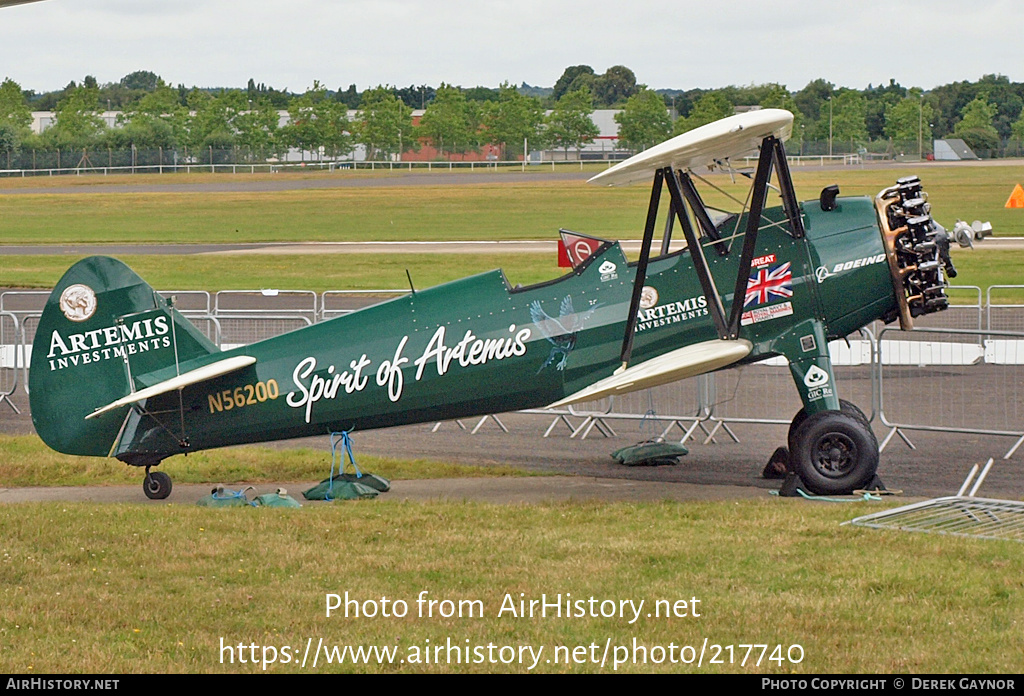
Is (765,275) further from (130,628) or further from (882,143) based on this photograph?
(882,143)

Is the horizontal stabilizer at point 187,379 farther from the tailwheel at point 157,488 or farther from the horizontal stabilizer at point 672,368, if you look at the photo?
the horizontal stabilizer at point 672,368

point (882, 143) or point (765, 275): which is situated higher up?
point (882, 143)

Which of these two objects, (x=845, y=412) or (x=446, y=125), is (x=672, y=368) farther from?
(x=446, y=125)

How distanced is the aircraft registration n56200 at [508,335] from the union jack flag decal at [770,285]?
1cm

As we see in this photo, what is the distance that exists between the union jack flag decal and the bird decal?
4.57 feet

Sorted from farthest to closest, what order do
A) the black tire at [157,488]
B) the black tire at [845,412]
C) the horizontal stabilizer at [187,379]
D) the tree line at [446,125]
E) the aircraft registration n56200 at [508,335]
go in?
the tree line at [446,125]
the black tire at [157,488]
the aircraft registration n56200 at [508,335]
the black tire at [845,412]
the horizontal stabilizer at [187,379]

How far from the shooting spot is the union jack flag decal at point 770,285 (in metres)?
11.3

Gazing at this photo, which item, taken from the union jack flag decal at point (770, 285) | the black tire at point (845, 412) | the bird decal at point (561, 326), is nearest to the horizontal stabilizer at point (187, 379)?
the bird decal at point (561, 326)

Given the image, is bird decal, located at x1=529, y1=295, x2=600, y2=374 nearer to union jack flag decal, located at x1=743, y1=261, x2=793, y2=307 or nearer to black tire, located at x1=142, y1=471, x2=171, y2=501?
union jack flag decal, located at x1=743, y1=261, x2=793, y2=307

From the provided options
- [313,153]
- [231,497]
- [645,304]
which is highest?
[313,153]

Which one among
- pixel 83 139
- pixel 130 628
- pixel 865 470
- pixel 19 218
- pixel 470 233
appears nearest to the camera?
pixel 130 628

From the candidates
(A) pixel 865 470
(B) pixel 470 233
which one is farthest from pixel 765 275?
(B) pixel 470 233

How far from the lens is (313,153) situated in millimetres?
125750

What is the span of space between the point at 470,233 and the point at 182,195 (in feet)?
102
